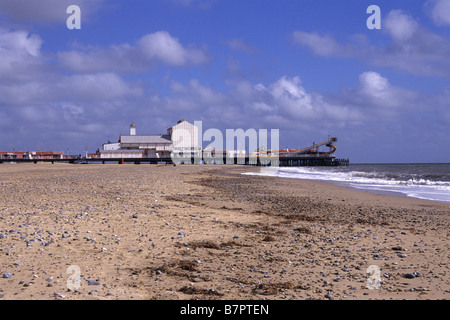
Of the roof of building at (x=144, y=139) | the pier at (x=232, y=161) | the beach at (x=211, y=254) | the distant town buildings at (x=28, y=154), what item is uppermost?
the roof of building at (x=144, y=139)

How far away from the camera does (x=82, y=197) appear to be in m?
11.6

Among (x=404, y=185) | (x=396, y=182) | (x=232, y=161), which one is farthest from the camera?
(x=232, y=161)

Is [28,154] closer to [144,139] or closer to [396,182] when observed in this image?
[144,139]

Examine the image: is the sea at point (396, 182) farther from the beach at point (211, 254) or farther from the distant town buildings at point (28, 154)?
the distant town buildings at point (28, 154)

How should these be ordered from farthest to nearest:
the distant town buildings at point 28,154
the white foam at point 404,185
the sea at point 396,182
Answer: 1. the distant town buildings at point 28,154
2. the sea at point 396,182
3. the white foam at point 404,185

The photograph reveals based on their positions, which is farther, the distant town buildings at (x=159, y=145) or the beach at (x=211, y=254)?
the distant town buildings at (x=159, y=145)

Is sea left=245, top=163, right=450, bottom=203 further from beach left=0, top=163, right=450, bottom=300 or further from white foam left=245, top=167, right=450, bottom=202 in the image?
beach left=0, top=163, right=450, bottom=300

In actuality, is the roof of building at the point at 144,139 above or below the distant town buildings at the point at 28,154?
above

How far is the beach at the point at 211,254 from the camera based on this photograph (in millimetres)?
4375

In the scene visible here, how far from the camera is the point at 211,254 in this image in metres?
5.94

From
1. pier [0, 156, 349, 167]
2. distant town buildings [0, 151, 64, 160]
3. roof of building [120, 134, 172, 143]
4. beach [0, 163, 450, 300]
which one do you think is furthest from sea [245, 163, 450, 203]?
distant town buildings [0, 151, 64, 160]

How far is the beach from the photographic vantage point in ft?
14.4

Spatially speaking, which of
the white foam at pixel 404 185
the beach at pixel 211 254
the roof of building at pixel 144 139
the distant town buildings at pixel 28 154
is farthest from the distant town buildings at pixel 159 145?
the beach at pixel 211 254

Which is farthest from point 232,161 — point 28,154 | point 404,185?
point 404,185
